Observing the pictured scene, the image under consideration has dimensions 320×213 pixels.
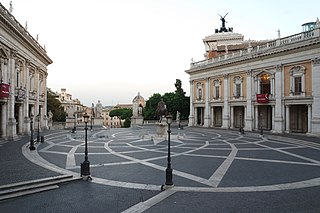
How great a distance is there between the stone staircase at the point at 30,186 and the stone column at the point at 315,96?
2846 cm

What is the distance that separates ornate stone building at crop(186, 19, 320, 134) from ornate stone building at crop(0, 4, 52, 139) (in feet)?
→ 91.4

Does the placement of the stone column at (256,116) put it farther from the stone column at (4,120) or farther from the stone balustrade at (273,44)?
the stone column at (4,120)

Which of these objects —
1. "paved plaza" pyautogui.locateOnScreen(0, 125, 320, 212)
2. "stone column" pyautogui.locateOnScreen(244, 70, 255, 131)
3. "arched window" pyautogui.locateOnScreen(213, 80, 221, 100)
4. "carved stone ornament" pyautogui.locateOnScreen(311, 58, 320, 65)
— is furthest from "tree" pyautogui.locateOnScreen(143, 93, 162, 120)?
"paved plaza" pyautogui.locateOnScreen(0, 125, 320, 212)

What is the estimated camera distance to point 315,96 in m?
29.1

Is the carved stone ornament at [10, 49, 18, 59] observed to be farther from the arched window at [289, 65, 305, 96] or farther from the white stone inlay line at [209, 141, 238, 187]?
the arched window at [289, 65, 305, 96]

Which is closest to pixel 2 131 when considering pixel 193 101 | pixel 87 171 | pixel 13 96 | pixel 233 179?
pixel 13 96

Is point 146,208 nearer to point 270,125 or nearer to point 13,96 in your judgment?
point 13,96

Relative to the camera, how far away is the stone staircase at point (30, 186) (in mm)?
9541

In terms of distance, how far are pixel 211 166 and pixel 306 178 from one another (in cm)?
479

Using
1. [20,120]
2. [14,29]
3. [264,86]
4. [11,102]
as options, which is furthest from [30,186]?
[264,86]

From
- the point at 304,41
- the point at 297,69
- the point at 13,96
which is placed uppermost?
the point at 304,41

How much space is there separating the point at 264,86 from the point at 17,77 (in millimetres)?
33549

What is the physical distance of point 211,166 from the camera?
559 inches

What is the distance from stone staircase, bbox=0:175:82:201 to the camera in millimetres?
9541
